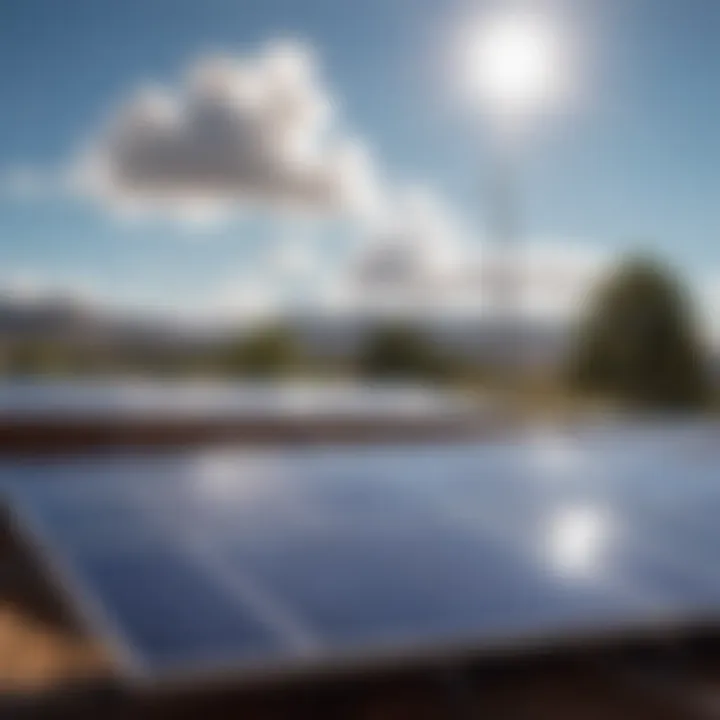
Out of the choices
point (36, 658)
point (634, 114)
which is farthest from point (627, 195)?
point (36, 658)

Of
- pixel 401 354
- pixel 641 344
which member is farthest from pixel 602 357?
pixel 401 354

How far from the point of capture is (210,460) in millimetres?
4910

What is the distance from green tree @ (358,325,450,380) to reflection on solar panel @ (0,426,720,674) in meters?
14.5

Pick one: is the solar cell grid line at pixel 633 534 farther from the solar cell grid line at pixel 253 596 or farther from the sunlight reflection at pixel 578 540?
the solar cell grid line at pixel 253 596

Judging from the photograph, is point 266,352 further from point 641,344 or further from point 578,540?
point 578,540

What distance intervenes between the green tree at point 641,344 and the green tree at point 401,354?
2567mm

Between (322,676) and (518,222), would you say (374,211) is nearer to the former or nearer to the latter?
(518,222)

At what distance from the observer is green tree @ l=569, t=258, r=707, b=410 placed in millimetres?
18953

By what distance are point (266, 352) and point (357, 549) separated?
18035 mm

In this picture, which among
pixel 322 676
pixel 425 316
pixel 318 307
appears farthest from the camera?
pixel 318 307

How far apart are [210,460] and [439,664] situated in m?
2.46

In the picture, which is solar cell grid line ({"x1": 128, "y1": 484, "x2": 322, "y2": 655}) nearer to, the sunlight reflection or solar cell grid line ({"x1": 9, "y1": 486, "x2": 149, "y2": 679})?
solar cell grid line ({"x1": 9, "y1": 486, "x2": 149, "y2": 679})

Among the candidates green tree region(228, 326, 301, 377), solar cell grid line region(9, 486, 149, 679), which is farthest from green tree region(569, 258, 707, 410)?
solar cell grid line region(9, 486, 149, 679)

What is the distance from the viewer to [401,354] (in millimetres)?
19984
